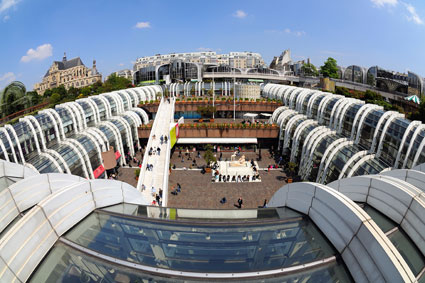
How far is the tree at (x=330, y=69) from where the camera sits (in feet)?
319

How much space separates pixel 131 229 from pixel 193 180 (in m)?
24.9

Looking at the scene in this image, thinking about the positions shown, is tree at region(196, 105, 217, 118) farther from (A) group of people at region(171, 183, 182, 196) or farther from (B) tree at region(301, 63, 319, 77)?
(B) tree at region(301, 63, 319, 77)

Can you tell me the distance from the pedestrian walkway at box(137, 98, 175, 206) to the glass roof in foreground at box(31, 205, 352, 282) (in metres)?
19.5

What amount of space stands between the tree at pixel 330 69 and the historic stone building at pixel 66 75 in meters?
131

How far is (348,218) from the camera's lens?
5.70 metres

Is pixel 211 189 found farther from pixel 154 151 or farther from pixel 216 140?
pixel 216 140

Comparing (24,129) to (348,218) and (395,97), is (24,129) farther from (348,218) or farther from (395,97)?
(395,97)

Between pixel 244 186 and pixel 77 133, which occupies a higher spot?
pixel 77 133

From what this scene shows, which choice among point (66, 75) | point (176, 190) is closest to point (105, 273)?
point (176, 190)

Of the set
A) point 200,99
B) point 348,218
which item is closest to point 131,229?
point 348,218

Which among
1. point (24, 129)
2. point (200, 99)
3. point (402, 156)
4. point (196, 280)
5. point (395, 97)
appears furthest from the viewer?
point (395, 97)

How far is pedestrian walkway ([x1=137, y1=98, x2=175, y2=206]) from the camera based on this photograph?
26.8 m

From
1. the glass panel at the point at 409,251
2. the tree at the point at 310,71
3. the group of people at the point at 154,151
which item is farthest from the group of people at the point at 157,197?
the tree at the point at 310,71

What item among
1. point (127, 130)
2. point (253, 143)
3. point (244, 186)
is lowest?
point (244, 186)
